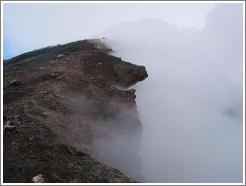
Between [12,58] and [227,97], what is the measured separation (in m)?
10.7

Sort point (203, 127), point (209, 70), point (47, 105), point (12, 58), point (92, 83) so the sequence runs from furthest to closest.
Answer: point (209, 70)
point (12, 58)
point (203, 127)
point (92, 83)
point (47, 105)

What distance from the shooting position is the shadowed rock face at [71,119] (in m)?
9.52

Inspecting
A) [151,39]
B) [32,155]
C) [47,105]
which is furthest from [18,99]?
[151,39]

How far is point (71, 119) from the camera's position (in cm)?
1266

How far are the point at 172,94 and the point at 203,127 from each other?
6.67 feet

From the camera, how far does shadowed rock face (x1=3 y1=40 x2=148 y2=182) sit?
375 inches

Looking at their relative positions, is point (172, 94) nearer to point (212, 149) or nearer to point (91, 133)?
point (212, 149)

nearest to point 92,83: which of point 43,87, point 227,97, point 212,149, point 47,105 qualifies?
point 43,87

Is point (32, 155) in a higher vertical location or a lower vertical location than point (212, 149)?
higher

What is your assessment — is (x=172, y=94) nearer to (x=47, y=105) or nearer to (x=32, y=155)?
(x=47, y=105)

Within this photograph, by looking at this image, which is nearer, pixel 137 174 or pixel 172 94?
pixel 137 174

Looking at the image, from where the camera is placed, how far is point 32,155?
32.2 ft

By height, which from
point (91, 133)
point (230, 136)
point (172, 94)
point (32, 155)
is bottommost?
point (230, 136)

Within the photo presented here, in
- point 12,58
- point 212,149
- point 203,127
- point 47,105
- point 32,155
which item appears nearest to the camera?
point 32,155
